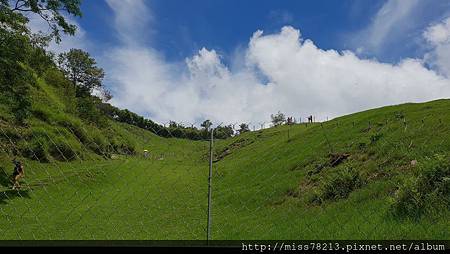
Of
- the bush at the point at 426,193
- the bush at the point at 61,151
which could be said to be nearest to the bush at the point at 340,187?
the bush at the point at 426,193

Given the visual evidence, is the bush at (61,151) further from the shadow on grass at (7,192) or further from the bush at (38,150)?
the shadow on grass at (7,192)

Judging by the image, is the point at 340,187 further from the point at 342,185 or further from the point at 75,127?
the point at 75,127

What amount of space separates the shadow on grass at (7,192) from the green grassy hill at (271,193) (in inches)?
3.1

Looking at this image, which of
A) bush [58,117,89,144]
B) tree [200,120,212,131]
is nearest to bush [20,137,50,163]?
bush [58,117,89,144]

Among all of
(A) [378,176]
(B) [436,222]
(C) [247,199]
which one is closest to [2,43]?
(C) [247,199]

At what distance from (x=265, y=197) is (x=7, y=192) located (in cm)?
1477

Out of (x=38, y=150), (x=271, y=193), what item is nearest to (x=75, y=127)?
(x=38, y=150)

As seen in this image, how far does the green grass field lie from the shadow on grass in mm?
112

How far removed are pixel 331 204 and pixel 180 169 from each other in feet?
74.7

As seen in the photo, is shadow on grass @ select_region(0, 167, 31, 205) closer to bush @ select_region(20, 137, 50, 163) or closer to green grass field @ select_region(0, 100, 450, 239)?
green grass field @ select_region(0, 100, 450, 239)

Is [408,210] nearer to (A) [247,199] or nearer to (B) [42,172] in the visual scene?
(A) [247,199]

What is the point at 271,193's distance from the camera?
21391mm

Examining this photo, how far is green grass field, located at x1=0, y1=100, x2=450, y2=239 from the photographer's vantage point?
12.7 metres

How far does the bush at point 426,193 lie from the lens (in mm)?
A: 10305
